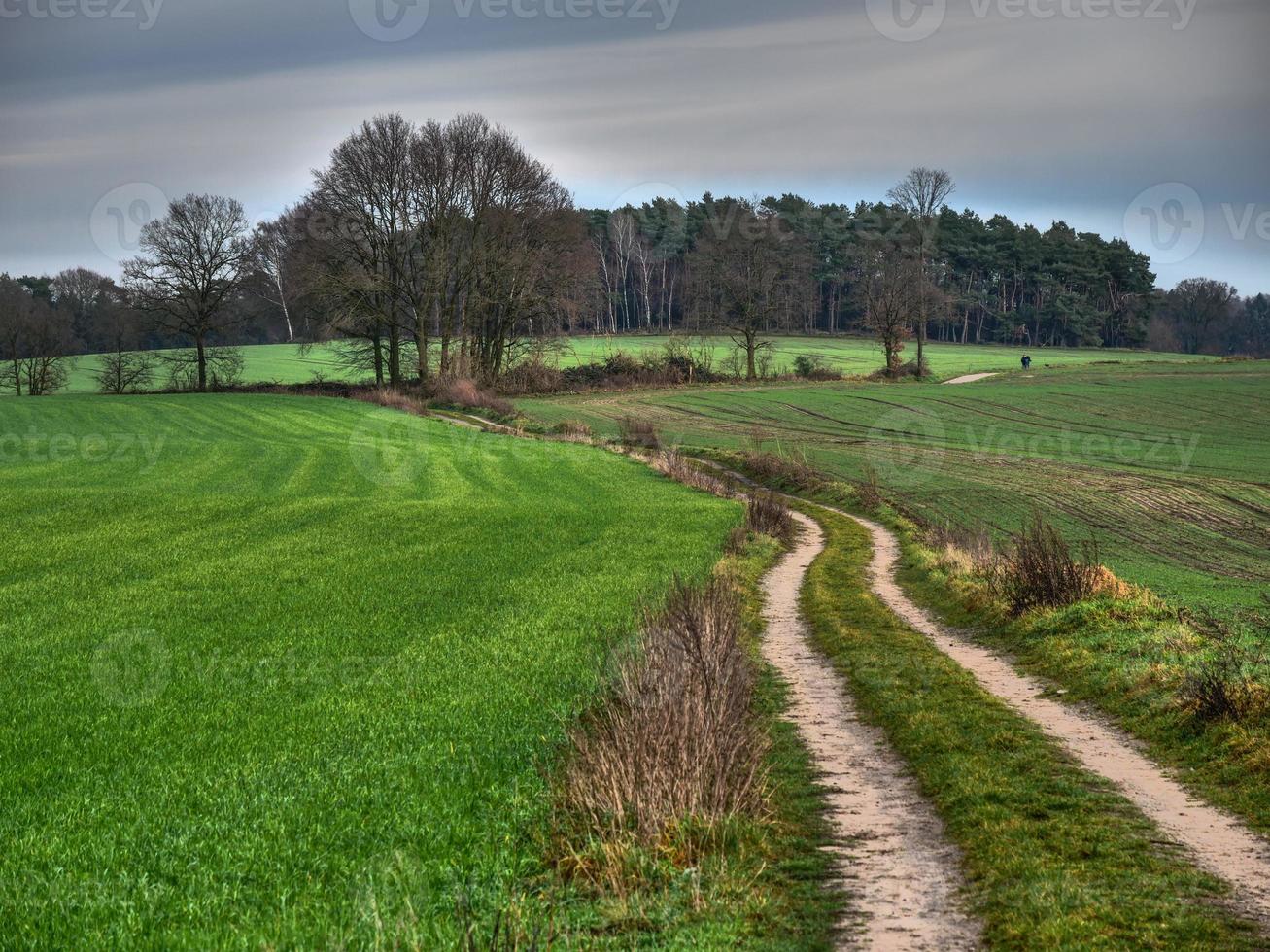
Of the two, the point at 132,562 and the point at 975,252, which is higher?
the point at 975,252

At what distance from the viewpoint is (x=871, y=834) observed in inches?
374

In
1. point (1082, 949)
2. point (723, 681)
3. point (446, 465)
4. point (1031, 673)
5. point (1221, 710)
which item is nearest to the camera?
point (1082, 949)

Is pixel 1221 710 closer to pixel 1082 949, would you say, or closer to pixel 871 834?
pixel 871 834

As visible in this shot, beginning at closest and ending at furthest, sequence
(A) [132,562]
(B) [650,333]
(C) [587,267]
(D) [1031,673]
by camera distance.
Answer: (D) [1031,673] → (A) [132,562] → (C) [587,267] → (B) [650,333]

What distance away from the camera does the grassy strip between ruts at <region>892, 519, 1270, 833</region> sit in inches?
417

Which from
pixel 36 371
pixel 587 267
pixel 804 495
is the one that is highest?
pixel 587 267

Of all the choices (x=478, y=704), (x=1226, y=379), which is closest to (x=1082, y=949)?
(x=478, y=704)

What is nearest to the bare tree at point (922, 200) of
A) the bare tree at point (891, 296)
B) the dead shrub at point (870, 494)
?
the bare tree at point (891, 296)

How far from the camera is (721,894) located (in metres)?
7.91

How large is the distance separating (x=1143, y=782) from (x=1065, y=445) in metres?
49.2

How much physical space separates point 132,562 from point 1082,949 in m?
19.1

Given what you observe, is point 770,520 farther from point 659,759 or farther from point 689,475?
point 659,759

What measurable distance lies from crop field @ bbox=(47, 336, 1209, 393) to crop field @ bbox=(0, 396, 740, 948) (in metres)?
52.6

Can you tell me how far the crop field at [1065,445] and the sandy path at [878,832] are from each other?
1285 centimetres
